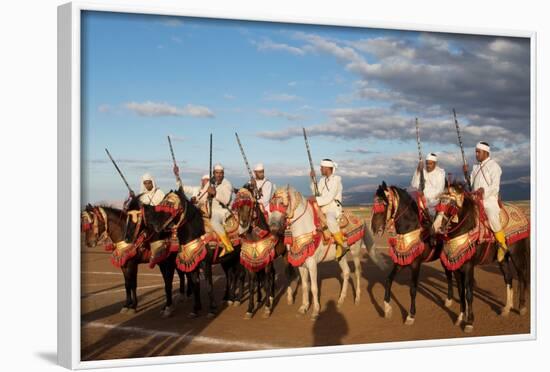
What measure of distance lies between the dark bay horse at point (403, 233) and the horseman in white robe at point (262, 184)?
4.75 feet

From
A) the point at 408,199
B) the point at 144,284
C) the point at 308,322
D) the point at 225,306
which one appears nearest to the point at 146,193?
the point at 144,284

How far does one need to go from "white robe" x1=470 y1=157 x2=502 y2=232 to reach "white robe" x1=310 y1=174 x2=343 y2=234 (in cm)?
202

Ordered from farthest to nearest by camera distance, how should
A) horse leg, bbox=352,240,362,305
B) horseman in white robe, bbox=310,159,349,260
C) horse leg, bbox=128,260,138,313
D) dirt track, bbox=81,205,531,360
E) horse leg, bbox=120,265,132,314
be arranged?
1. horse leg, bbox=352,240,362,305
2. horseman in white robe, bbox=310,159,349,260
3. horse leg, bbox=128,260,138,313
4. horse leg, bbox=120,265,132,314
5. dirt track, bbox=81,205,531,360

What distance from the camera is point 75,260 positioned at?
10016 millimetres

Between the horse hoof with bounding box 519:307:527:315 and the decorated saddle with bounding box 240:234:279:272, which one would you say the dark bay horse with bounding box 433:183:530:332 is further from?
the decorated saddle with bounding box 240:234:279:272

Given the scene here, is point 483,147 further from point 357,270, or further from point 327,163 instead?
point 357,270

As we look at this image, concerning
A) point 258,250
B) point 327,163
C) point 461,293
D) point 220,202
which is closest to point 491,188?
point 461,293

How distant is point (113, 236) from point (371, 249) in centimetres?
381

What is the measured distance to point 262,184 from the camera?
11406 millimetres

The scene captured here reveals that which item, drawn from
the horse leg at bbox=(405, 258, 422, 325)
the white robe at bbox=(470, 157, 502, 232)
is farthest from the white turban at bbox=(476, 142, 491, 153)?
the horse leg at bbox=(405, 258, 422, 325)

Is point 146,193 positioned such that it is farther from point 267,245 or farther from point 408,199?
point 408,199

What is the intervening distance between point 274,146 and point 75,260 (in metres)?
3.07

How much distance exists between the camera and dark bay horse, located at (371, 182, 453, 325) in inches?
451

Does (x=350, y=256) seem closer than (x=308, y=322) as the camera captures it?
No
